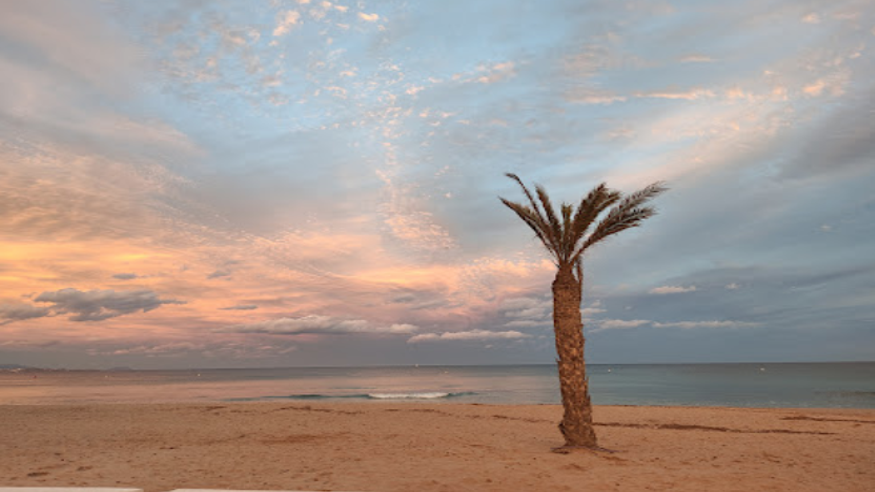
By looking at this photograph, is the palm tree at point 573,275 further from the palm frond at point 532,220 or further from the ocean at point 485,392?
the ocean at point 485,392

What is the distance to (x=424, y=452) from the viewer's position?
48.7 ft

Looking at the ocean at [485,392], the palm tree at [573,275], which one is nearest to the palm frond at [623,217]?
the palm tree at [573,275]

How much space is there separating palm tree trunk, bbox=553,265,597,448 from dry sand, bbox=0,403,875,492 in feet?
2.21

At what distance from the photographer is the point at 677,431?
21.4m

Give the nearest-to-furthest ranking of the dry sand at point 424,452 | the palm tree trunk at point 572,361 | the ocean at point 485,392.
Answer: the dry sand at point 424,452, the palm tree trunk at point 572,361, the ocean at point 485,392

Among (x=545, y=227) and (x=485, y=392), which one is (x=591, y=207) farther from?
(x=485, y=392)

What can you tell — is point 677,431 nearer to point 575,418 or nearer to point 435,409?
point 575,418

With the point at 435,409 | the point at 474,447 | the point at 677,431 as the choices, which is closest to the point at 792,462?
the point at 677,431

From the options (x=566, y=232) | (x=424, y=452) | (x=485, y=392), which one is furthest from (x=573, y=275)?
(x=485, y=392)

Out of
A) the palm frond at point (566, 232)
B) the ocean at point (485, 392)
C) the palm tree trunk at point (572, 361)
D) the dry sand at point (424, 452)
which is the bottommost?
the ocean at point (485, 392)

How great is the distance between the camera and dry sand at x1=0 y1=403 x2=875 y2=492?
1098 centimetres

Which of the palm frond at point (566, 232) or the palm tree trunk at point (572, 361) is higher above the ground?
the palm frond at point (566, 232)

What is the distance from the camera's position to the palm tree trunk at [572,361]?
14.8 meters

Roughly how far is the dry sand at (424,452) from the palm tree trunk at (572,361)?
2.21 ft
